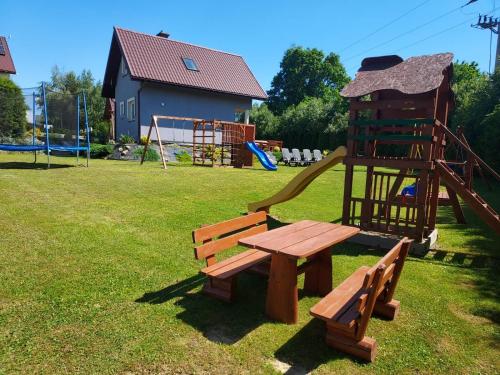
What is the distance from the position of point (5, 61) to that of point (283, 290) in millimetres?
38191

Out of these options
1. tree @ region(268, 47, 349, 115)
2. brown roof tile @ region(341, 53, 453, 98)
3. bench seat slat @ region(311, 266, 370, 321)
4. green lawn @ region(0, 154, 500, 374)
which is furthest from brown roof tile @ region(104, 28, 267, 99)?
tree @ region(268, 47, 349, 115)

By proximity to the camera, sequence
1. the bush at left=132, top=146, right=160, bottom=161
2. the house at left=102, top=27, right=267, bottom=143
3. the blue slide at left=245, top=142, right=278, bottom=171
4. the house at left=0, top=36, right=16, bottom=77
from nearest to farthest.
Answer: the blue slide at left=245, top=142, right=278, bottom=171 < the bush at left=132, top=146, right=160, bottom=161 < the house at left=102, top=27, right=267, bottom=143 < the house at left=0, top=36, right=16, bottom=77

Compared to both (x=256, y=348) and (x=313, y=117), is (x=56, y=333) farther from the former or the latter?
(x=313, y=117)

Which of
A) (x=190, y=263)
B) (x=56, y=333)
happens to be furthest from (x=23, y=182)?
(x=56, y=333)

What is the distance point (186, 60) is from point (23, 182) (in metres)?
17.0

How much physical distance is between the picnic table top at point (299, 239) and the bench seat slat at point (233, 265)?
363 mm

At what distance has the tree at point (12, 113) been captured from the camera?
15.9m

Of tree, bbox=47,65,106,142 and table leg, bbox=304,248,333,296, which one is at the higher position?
tree, bbox=47,65,106,142

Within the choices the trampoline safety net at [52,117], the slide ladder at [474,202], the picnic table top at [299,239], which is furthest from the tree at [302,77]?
the picnic table top at [299,239]

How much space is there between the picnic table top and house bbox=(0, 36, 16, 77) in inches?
1416

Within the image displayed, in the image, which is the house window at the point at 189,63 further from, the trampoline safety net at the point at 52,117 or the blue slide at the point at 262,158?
the trampoline safety net at the point at 52,117

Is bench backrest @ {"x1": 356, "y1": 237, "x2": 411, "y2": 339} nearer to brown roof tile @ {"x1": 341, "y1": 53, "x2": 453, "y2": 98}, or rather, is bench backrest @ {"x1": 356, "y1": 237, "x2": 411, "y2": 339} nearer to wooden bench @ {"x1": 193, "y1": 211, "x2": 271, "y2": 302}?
wooden bench @ {"x1": 193, "y1": 211, "x2": 271, "y2": 302}

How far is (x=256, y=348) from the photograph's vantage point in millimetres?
3104

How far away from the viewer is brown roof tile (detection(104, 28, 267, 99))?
870 inches
